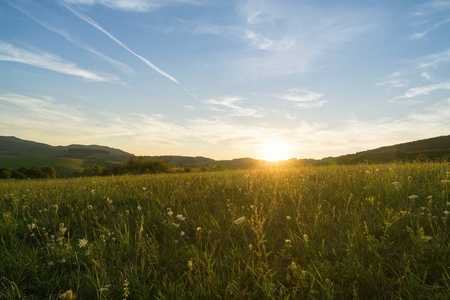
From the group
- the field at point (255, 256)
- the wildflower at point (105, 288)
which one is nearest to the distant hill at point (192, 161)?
the field at point (255, 256)

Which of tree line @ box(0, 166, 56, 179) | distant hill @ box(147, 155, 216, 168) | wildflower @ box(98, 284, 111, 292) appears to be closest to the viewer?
wildflower @ box(98, 284, 111, 292)

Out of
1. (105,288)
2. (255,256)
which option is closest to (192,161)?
(255,256)

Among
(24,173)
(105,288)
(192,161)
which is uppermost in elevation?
(192,161)

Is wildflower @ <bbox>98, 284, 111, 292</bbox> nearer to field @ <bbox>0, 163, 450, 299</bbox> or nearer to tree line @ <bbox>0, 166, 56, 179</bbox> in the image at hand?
field @ <bbox>0, 163, 450, 299</bbox>

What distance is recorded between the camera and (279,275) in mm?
2910

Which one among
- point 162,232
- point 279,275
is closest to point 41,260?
point 162,232

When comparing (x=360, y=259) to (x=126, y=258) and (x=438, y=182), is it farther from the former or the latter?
(x=438, y=182)

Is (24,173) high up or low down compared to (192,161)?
down

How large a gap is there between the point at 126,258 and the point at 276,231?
2.01m

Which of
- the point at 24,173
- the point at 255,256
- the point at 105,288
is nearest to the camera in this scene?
the point at 105,288

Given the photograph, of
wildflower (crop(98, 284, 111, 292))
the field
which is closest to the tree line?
the field

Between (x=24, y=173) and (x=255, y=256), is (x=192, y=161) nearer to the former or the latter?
(x=24, y=173)

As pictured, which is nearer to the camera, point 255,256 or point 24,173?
point 255,256

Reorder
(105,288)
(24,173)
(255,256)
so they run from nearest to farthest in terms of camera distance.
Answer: (105,288) < (255,256) < (24,173)
